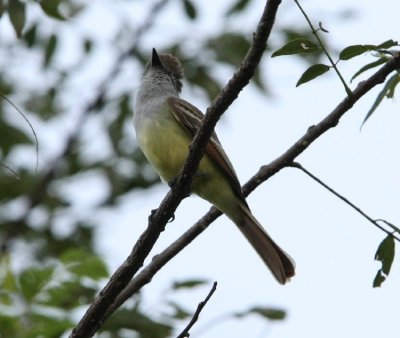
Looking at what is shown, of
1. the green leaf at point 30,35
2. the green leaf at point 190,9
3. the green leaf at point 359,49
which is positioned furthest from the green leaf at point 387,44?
the green leaf at point 30,35

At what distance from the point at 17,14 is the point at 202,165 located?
140 centimetres

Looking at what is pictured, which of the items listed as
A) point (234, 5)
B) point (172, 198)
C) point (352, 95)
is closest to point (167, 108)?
point (234, 5)

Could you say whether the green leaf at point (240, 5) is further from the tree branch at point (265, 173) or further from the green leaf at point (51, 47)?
the tree branch at point (265, 173)

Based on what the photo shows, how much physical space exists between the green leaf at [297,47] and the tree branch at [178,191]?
134 millimetres

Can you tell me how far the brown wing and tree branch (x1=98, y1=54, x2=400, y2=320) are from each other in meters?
0.77

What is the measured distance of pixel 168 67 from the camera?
658cm

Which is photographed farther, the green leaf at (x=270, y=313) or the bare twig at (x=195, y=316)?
the green leaf at (x=270, y=313)

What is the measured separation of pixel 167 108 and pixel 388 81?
7.91 feet

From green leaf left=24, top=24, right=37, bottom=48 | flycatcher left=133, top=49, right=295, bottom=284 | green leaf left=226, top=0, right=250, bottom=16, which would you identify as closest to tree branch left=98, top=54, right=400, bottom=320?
flycatcher left=133, top=49, right=295, bottom=284

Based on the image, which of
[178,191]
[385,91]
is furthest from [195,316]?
[385,91]

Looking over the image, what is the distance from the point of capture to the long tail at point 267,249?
462 centimetres

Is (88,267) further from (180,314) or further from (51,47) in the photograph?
(51,47)

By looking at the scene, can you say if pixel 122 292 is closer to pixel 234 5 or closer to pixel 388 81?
pixel 388 81

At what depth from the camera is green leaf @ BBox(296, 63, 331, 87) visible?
313 cm
